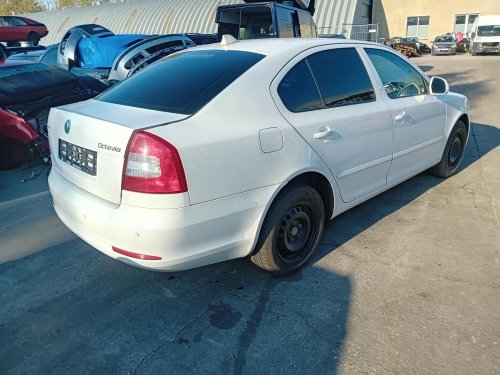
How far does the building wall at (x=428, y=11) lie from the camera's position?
3444 cm

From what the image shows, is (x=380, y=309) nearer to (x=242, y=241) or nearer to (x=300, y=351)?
(x=300, y=351)

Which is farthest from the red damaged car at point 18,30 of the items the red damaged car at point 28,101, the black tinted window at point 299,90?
the black tinted window at point 299,90

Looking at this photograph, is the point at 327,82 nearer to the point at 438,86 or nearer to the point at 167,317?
the point at 438,86

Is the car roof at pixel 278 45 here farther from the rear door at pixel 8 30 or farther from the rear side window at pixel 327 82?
the rear door at pixel 8 30

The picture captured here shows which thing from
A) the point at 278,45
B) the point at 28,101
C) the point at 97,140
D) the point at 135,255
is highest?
the point at 278,45

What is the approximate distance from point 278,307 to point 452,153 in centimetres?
342

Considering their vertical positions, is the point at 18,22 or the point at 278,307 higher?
the point at 18,22

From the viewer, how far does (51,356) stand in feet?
7.50

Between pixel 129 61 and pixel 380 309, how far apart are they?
284 inches

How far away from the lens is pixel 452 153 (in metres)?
4.85

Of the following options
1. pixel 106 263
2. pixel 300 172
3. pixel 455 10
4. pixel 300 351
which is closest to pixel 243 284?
pixel 300 351

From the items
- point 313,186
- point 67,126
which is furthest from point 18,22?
point 313,186

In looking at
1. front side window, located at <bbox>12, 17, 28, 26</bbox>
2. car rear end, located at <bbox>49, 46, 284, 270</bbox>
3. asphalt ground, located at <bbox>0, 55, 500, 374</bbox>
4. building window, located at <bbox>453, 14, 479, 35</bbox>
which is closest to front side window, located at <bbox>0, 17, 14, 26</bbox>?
front side window, located at <bbox>12, 17, 28, 26</bbox>

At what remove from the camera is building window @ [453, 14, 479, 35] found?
35250 mm
